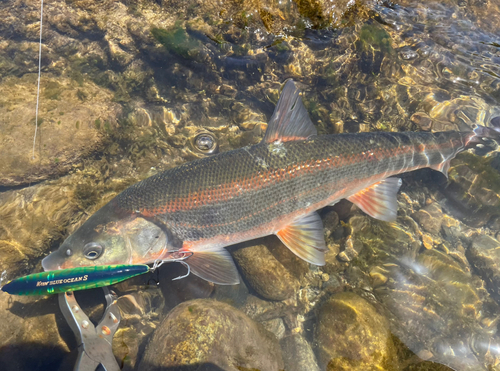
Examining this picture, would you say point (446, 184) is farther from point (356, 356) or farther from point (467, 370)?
point (356, 356)

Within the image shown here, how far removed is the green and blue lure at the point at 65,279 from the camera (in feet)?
10.3

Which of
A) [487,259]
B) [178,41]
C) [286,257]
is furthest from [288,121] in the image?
[487,259]

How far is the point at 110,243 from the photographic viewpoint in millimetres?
3445

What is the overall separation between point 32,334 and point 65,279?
4.45 ft

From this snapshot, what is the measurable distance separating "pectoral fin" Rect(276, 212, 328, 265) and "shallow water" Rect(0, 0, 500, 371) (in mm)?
488

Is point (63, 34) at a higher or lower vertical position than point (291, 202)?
higher

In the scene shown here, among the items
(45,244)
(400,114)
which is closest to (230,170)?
(45,244)

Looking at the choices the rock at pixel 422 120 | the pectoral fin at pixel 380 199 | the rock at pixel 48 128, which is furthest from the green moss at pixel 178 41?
the rock at pixel 422 120

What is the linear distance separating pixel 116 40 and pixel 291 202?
525 centimetres

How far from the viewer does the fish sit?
3.53 m

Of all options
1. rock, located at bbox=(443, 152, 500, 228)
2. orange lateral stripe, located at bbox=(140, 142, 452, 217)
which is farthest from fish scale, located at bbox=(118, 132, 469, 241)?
rock, located at bbox=(443, 152, 500, 228)

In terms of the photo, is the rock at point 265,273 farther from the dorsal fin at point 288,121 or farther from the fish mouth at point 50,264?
the fish mouth at point 50,264

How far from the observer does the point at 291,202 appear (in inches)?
150

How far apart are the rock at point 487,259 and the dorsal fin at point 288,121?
13.2ft
